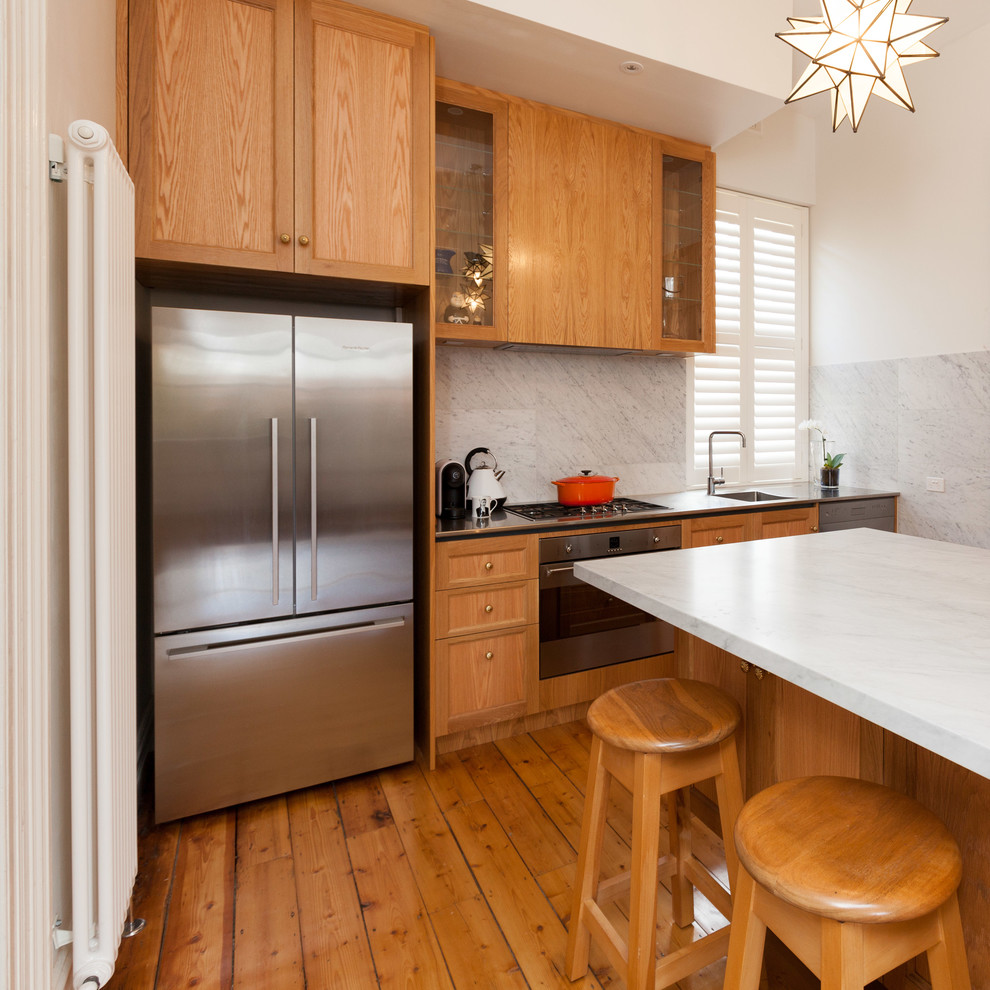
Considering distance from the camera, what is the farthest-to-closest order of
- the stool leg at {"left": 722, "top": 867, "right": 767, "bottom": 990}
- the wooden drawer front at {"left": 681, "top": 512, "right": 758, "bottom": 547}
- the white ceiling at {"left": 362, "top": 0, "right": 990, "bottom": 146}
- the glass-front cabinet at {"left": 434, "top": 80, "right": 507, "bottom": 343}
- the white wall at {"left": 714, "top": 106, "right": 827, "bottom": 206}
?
the white wall at {"left": 714, "top": 106, "right": 827, "bottom": 206} < the wooden drawer front at {"left": 681, "top": 512, "right": 758, "bottom": 547} < the glass-front cabinet at {"left": 434, "top": 80, "right": 507, "bottom": 343} < the white ceiling at {"left": 362, "top": 0, "right": 990, "bottom": 146} < the stool leg at {"left": 722, "top": 867, "right": 767, "bottom": 990}

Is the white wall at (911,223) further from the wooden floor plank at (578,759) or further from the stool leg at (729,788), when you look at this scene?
the stool leg at (729,788)

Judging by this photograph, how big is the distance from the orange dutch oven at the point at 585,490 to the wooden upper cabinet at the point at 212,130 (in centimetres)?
162

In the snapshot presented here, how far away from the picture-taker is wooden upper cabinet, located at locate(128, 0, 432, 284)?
1900 millimetres

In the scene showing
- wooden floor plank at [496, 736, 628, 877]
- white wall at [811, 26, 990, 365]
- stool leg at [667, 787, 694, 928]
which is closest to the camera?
stool leg at [667, 787, 694, 928]

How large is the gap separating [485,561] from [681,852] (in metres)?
1.23

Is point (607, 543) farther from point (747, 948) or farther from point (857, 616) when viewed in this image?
point (747, 948)

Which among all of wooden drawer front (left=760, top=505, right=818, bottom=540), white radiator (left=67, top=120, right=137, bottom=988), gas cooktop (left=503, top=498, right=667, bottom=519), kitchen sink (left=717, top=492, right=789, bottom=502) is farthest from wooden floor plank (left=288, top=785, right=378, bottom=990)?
kitchen sink (left=717, top=492, right=789, bottom=502)

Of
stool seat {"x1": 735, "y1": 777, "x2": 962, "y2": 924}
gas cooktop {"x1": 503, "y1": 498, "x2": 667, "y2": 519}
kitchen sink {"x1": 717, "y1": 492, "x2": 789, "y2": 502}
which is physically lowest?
stool seat {"x1": 735, "y1": 777, "x2": 962, "y2": 924}

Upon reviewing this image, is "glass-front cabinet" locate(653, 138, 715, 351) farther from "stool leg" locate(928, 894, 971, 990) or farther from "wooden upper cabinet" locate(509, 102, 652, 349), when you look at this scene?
"stool leg" locate(928, 894, 971, 990)

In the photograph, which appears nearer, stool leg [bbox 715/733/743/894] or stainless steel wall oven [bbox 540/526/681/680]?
stool leg [bbox 715/733/743/894]

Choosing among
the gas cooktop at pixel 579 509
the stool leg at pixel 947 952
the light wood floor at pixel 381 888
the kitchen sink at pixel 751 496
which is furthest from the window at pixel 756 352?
the stool leg at pixel 947 952

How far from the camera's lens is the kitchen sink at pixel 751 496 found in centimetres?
336

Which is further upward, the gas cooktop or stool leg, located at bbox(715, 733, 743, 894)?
the gas cooktop

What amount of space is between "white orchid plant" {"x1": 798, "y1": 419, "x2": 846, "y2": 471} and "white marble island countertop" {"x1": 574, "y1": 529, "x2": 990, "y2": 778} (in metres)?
2.14
